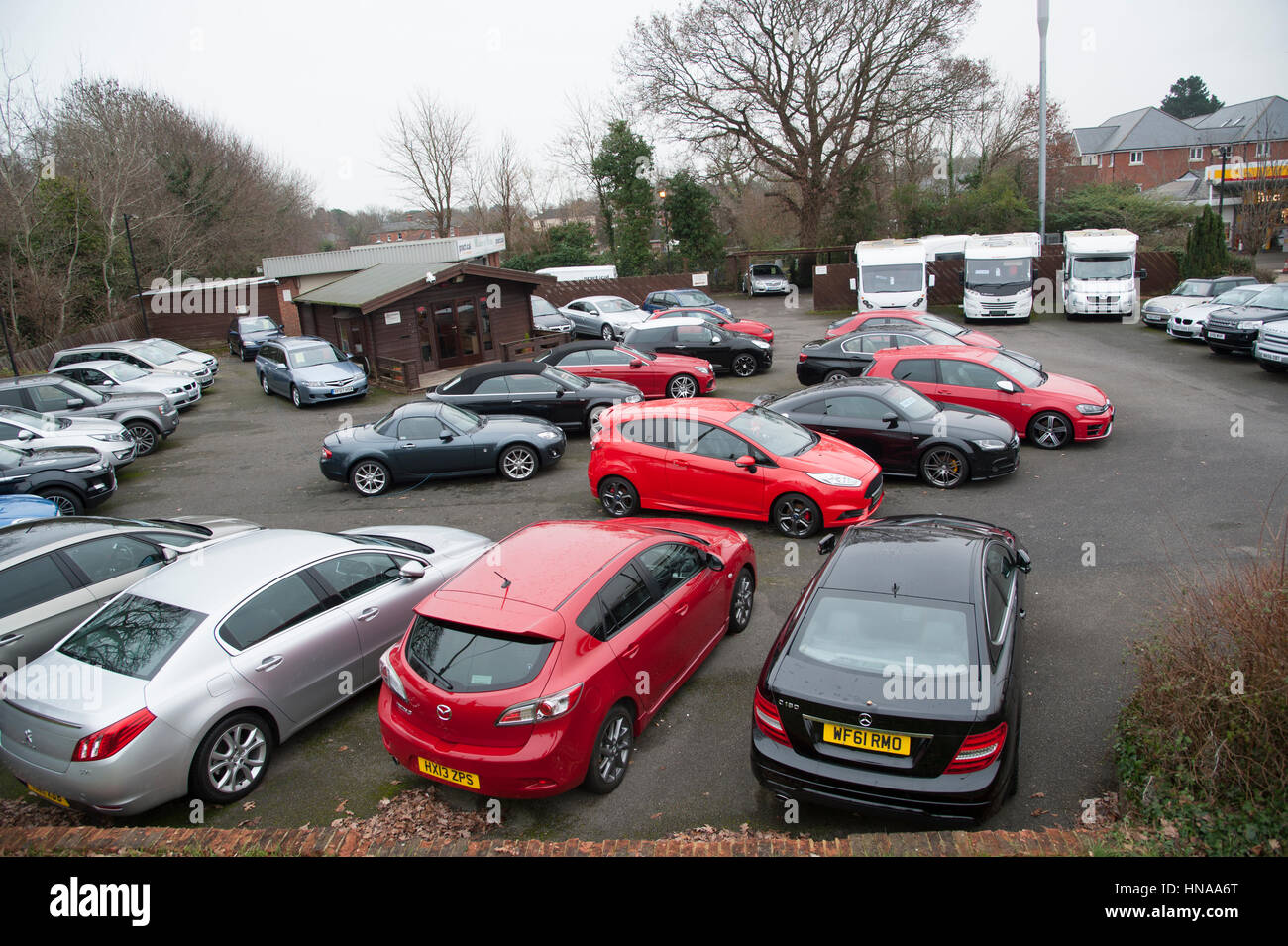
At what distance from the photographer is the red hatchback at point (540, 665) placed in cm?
514

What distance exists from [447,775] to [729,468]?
19.2 ft

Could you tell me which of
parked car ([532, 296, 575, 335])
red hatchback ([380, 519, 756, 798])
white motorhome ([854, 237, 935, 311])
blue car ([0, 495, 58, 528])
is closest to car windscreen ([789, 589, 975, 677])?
red hatchback ([380, 519, 756, 798])

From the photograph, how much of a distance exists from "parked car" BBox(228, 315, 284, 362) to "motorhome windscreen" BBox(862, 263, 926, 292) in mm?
21242

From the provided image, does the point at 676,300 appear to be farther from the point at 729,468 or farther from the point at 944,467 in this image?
the point at 729,468

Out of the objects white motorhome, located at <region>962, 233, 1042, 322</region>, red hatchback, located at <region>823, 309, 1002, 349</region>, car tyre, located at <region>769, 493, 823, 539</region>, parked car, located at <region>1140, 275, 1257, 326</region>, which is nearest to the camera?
car tyre, located at <region>769, 493, 823, 539</region>

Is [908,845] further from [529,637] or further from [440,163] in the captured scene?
[440,163]

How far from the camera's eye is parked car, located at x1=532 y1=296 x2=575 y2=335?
27156mm

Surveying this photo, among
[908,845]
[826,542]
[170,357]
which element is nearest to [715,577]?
[826,542]

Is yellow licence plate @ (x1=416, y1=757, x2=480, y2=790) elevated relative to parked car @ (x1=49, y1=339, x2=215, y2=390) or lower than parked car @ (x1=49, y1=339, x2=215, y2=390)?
lower

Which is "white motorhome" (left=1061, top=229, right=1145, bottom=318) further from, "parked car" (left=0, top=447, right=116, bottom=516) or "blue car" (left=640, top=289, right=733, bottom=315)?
"parked car" (left=0, top=447, right=116, bottom=516)

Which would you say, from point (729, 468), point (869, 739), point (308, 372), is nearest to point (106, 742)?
point (869, 739)

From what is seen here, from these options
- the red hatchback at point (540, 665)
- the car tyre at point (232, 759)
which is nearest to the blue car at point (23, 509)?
the car tyre at point (232, 759)

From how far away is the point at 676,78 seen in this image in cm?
3903

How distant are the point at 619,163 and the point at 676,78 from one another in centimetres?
515
